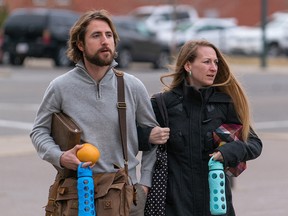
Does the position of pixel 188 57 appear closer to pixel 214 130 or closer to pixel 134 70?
pixel 214 130

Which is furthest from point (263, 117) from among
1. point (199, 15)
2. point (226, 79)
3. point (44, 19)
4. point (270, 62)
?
point (199, 15)

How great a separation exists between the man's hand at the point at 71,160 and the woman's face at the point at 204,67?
0.85m

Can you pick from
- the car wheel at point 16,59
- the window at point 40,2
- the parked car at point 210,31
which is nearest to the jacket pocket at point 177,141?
the car wheel at point 16,59

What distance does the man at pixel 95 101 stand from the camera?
4.86m

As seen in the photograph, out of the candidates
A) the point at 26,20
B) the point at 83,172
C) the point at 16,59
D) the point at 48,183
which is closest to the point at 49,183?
the point at 48,183

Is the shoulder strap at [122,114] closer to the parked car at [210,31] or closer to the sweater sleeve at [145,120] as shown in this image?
the sweater sleeve at [145,120]

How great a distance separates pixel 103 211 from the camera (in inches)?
187

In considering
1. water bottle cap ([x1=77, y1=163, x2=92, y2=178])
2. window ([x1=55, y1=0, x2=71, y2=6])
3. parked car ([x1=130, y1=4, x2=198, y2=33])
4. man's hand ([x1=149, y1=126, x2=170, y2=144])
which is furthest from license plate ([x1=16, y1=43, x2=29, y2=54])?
water bottle cap ([x1=77, y1=163, x2=92, y2=178])

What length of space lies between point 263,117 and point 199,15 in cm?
4156

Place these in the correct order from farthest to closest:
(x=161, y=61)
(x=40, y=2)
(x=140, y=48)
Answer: (x=40, y=2), (x=161, y=61), (x=140, y=48)

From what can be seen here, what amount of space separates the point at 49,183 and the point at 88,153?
6.29 metres

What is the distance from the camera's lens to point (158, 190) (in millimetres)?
5098

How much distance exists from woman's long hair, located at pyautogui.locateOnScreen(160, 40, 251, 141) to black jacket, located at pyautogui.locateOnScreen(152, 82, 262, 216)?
64mm

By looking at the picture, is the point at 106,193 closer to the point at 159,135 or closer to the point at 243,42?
the point at 159,135
